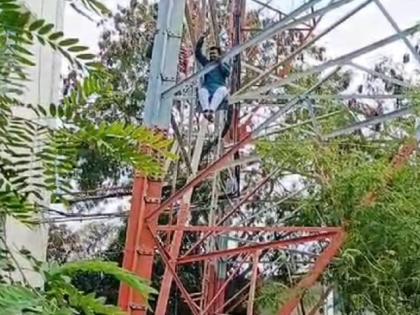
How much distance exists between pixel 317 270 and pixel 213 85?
1.31m

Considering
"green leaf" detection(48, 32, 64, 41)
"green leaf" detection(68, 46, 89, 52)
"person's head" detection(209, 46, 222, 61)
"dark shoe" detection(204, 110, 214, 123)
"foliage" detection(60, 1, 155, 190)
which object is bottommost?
"green leaf" detection(68, 46, 89, 52)

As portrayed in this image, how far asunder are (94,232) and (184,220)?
5.61m

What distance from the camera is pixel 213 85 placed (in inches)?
200

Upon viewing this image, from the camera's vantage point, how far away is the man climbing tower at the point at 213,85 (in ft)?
16.5

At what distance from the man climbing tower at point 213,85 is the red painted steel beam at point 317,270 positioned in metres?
1.09

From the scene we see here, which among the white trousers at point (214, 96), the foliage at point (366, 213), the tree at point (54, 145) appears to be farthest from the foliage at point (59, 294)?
the white trousers at point (214, 96)

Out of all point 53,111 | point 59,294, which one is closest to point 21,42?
point 53,111

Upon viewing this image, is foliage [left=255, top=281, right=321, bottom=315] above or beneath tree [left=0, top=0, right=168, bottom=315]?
beneath

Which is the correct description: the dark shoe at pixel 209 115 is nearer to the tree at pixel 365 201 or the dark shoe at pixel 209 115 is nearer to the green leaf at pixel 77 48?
the tree at pixel 365 201

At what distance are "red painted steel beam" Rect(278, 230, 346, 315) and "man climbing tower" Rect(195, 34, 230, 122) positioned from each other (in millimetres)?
1093

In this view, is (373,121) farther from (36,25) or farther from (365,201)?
(36,25)

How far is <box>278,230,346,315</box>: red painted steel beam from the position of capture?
4.96 meters

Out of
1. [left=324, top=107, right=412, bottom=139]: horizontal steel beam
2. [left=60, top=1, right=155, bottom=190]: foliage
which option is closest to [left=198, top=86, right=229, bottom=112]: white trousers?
[left=324, top=107, right=412, bottom=139]: horizontal steel beam

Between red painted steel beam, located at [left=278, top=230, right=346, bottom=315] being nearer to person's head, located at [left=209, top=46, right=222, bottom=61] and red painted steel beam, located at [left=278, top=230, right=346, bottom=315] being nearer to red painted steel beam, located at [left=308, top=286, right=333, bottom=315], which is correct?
red painted steel beam, located at [left=308, top=286, right=333, bottom=315]
